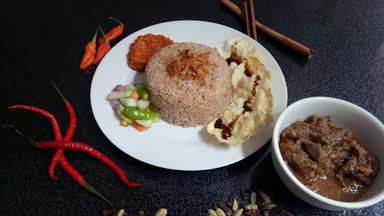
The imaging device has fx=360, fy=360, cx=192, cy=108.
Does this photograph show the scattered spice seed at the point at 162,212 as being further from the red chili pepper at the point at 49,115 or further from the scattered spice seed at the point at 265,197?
the red chili pepper at the point at 49,115

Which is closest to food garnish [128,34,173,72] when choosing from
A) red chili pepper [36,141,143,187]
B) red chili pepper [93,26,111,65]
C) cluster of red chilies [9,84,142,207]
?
red chili pepper [93,26,111,65]

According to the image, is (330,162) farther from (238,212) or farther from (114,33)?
(114,33)

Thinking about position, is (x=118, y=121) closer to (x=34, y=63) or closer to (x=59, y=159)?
(x=59, y=159)

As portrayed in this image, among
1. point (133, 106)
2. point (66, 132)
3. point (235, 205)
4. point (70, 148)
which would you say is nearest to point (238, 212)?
point (235, 205)

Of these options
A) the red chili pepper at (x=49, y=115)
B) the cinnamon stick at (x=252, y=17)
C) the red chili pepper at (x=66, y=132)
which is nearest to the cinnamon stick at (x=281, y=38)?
the cinnamon stick at (x=252, y=17)

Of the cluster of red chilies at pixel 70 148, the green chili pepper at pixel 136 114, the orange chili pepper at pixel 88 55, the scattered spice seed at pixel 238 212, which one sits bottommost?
the scattered spice seed at pixel 238 212

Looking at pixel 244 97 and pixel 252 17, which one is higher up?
pixel 252 17

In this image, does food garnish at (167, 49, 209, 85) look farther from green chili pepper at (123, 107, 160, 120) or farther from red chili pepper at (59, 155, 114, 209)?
red chili pepper at (59, 155, 114, 209)
